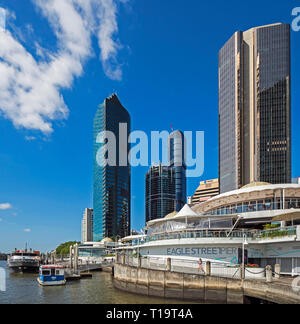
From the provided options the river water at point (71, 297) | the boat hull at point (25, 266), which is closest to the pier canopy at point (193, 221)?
the river water at point (71, 297)

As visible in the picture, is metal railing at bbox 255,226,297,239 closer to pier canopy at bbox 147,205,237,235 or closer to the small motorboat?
pier canopy at bbox 147,205,237,235

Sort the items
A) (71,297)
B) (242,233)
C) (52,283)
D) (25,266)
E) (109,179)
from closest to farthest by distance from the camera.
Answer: (242,233) < (71,297) < (52,283) < (25,266) < (109,179)

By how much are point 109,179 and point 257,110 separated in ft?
289

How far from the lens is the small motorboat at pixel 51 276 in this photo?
4153cm

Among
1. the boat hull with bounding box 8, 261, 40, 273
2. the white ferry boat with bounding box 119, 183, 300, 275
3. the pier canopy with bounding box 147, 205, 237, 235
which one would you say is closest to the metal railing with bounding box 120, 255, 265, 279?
the white ferry boat with bounding box 119, 183, 300, 275

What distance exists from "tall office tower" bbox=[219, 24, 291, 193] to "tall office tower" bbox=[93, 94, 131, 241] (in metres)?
62.4

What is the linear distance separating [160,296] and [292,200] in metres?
23.6

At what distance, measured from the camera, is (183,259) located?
1368 inches

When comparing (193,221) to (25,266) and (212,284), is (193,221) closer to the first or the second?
(212,284)

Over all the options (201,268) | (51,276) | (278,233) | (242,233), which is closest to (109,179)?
(51,276)

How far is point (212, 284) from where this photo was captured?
2725cm

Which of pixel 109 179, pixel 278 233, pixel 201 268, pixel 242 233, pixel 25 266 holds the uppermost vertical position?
pixel 109 179
